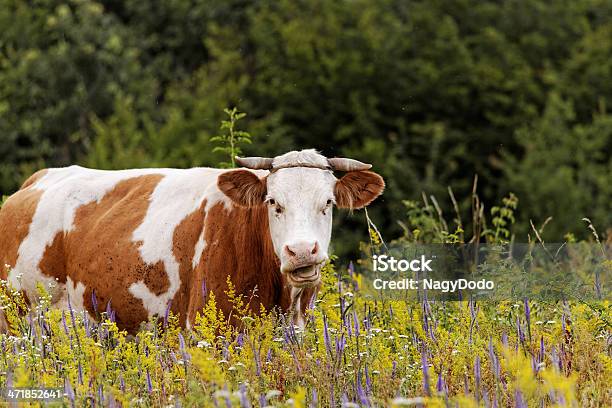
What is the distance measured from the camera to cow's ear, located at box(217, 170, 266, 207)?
752 cm

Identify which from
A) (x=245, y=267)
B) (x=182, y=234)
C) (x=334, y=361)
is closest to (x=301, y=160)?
(x=245, y=267)

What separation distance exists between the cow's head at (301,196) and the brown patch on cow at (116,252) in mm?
912

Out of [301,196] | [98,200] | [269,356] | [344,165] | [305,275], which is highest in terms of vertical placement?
[344,165]

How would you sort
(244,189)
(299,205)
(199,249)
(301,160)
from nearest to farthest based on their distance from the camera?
(299,205) < (301,160) < (244,189) < (199,249)

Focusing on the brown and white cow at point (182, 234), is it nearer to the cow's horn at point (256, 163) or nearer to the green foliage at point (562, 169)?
the cow's horn at point (256, 163)

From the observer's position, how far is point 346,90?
120 ft

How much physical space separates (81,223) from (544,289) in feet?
11.4

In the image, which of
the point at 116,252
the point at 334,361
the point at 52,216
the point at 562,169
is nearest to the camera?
the point at 334,361

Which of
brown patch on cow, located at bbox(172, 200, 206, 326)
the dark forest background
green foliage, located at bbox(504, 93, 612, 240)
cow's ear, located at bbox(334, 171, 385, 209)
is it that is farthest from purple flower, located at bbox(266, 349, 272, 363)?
green foliage, located at bbox(504, 93, 612, 240)

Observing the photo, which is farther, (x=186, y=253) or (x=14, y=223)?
(x=14, y=223)

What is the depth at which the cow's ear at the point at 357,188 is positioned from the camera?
773 cm

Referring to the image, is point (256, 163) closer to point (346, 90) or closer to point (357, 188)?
point (357, 188)

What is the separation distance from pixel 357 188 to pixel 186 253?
1244 millimetres

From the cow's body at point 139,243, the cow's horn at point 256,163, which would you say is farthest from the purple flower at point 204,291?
the cow's horn at point 256,163
